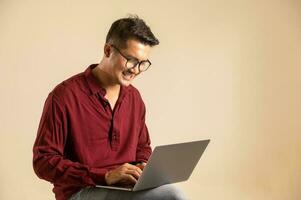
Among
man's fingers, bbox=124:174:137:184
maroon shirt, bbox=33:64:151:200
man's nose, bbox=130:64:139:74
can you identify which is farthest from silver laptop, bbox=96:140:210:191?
man's nose, bbox=130:64:139:74

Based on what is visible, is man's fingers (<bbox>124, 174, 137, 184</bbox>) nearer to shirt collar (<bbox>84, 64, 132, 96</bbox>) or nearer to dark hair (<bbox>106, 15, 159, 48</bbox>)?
shirt collar (<bbox>84, 64, 132, 96</bbox>)

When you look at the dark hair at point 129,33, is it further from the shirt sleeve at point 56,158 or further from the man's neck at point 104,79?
the shirt sleeve at point 56,158

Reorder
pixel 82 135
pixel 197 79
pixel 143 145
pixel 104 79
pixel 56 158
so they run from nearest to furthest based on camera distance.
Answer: pixel 56 158 < pixel 82 135 < pixel 104 79 < pixel 143 145 < pixel 197 79

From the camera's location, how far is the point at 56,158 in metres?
1.42

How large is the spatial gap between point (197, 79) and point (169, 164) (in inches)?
38.7

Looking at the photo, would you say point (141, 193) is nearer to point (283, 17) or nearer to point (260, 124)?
point (260, 124)

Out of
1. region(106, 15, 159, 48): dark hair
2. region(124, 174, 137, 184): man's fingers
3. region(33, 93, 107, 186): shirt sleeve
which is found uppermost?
region(106, 15, 159, 48): dark hair

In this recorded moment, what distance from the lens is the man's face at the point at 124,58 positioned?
5.24 ft

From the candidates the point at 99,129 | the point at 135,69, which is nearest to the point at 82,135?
the point at 99,129

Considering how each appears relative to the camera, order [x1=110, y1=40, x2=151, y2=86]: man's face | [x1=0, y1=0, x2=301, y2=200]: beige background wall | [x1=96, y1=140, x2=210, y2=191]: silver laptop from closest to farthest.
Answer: [x1=96, y1=140, x2=210, y2=191]: silver laptop → [x1=110, y1=40, x2=151, y2=86]: man's face → [x1=0, y1=0, x2=301, y2=200]: beige background wall

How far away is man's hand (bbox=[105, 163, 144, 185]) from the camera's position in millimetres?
1428

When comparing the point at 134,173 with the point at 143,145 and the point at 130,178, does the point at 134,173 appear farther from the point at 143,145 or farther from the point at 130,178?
the point at 143,145

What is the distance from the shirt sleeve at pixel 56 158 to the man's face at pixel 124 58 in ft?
0.80

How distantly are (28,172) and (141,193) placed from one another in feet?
3.19
